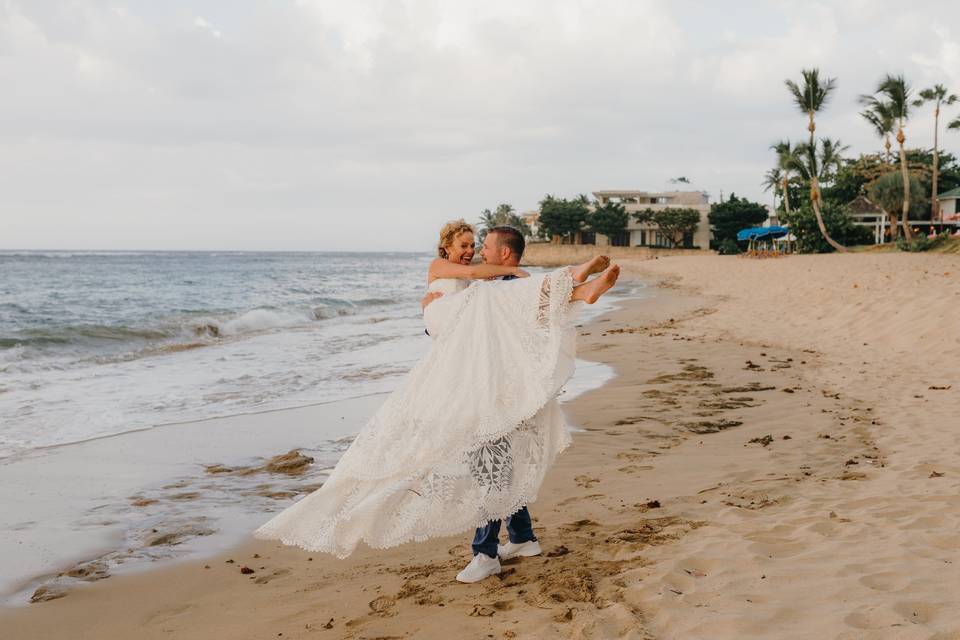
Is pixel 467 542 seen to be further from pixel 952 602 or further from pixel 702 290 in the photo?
pixel 702 290

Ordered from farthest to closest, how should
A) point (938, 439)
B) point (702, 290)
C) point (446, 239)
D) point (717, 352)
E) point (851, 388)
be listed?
point (702, 290)
point (717, 352)
point (851, 388)
point (938, 439)
point (446, 239)

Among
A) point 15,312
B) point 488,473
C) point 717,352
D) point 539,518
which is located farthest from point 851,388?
point 15,312

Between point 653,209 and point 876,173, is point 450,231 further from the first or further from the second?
point 653,209

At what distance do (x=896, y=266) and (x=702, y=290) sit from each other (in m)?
5.97

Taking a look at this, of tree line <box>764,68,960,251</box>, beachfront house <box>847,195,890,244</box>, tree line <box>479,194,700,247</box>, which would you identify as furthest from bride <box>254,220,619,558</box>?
tree line <box>479,194,700,247</box>

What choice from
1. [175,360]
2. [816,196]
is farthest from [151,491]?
[816,196]

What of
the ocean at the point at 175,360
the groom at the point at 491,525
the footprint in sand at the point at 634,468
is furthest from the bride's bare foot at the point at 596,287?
the ocean at the point at 175,360

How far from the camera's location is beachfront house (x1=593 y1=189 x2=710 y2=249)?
2985 inches

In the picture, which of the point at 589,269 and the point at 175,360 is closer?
the point at 589,269

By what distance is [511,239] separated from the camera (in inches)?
136

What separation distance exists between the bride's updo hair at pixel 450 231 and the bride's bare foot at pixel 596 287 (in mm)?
628

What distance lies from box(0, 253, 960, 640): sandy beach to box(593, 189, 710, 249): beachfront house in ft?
233

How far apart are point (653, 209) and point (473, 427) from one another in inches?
3049

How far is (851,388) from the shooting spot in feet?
25.6
